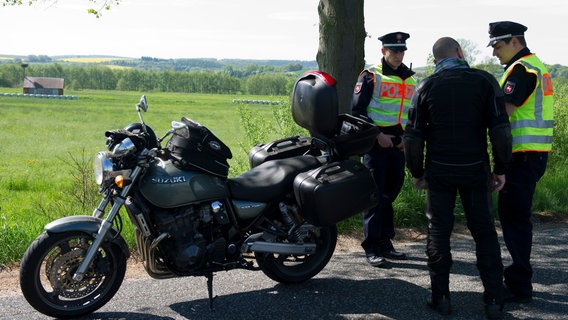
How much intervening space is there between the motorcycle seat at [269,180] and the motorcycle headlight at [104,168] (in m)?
0.90

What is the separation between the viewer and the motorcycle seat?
16.0 ft

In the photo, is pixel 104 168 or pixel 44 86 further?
pixel 44 86

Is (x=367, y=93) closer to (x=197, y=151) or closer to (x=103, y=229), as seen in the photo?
(x=197, y=151)

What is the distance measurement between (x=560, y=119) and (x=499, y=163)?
748 centimetres

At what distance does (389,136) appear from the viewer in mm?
5863

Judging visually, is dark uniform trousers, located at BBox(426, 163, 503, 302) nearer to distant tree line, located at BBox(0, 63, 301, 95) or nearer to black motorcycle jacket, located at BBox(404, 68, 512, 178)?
black motorcycle jacket, located at BBox(404, 68, 512, 178)

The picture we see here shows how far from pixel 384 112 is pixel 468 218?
1.54 m

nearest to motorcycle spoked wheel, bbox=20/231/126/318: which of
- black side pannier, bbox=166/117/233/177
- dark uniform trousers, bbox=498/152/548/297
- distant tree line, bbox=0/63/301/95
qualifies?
black side pannier, bbox=166/117/233/177

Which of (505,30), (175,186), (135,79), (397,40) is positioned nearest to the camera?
(175,186)

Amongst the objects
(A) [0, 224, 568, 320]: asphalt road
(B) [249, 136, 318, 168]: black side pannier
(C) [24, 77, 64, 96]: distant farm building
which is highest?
(B) [249, 136, 318, 168]: black side pannier

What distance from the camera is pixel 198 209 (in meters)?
4.70

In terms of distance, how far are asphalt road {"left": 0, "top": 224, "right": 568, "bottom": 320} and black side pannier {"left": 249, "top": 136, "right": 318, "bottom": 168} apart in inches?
39.6

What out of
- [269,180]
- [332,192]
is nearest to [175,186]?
[269,180]

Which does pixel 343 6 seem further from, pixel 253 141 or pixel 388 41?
pixel 253 141
